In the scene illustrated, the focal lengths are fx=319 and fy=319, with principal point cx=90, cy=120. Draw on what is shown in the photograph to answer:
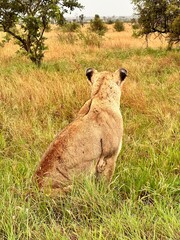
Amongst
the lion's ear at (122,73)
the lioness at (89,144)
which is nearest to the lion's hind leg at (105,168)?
the lioness at (89,144)

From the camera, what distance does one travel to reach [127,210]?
2.51 metres

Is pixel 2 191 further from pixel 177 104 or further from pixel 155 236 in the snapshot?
pixel 177 104

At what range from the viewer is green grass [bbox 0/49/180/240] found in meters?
2.40

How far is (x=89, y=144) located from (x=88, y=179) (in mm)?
329

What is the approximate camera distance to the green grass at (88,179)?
240 centimetres

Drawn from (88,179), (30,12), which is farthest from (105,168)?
(30,12)

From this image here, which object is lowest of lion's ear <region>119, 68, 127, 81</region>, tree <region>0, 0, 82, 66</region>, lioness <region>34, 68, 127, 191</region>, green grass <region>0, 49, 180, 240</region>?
green grass <region>0, 49, 180, 240</region>

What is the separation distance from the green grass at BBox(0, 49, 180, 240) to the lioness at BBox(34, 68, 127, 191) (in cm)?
15

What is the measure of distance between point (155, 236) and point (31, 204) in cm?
108

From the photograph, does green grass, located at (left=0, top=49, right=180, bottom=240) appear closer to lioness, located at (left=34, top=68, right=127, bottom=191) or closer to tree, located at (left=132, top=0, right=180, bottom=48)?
lioness, located at (left=34, top=68, right=127, bottom=191)

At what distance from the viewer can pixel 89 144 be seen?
2982mm

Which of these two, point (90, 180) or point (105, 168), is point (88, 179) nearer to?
point (90, 180)

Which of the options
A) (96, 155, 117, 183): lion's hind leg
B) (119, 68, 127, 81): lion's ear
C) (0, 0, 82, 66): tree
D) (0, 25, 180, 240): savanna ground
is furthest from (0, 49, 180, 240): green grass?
(0, 0, 82, 66): tree

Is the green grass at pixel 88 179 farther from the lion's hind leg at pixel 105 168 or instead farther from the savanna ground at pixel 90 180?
the lion's hind leg at pixel 105 168
